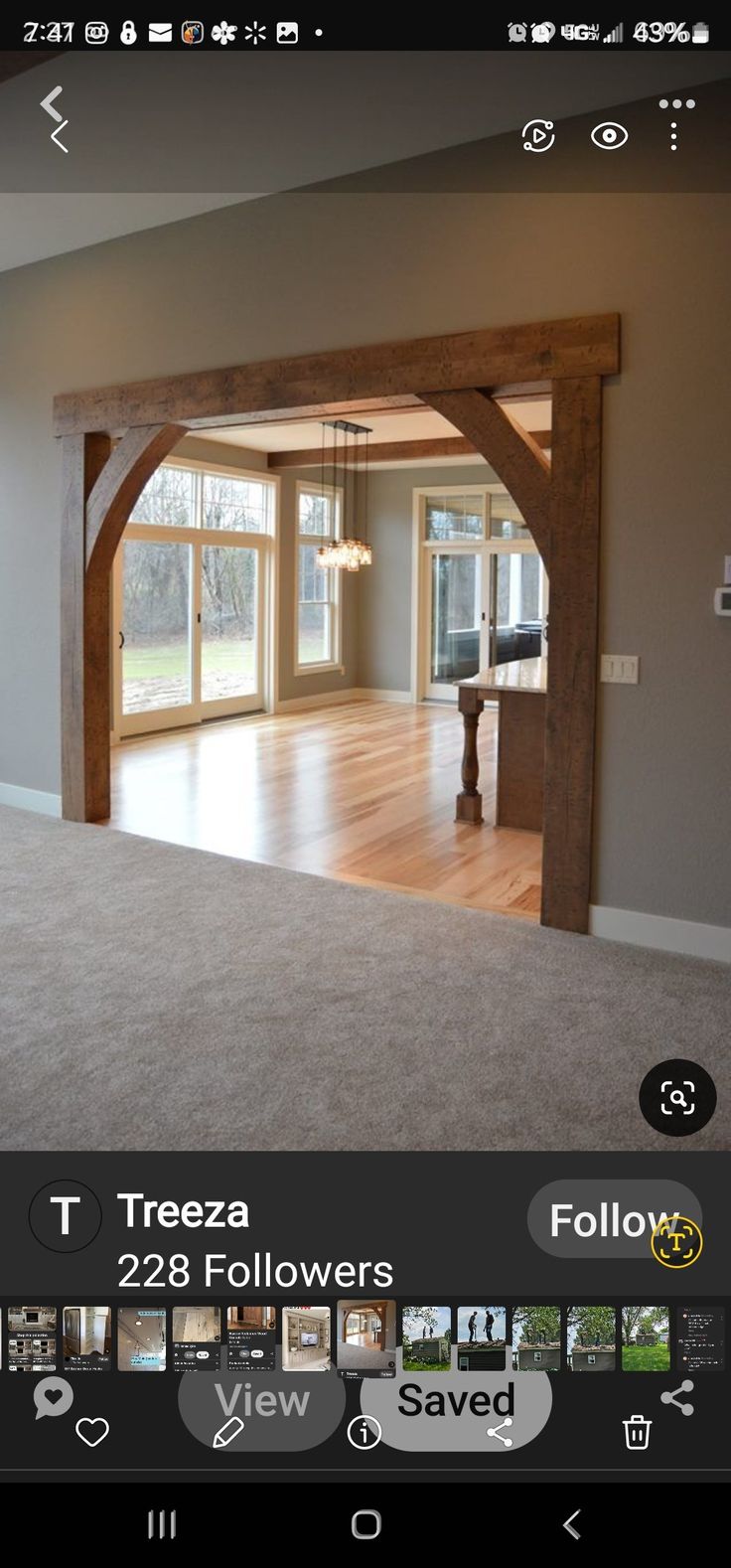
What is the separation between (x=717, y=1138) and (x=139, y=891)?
239cm

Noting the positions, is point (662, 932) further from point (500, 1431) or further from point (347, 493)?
point (347, 493)

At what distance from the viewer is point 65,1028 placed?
2662mm

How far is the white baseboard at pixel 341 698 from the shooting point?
31.1 ft

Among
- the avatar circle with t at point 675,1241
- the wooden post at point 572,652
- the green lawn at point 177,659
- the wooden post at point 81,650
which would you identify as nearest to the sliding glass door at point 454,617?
the green lawn at point 177,659

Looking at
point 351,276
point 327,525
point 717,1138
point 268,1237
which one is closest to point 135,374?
point 351,276

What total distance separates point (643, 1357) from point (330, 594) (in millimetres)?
9649

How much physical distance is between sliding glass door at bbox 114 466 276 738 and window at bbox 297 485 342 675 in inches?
21.6

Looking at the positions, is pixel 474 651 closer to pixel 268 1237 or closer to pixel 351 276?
pixel 351 276

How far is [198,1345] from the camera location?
0.66 metres

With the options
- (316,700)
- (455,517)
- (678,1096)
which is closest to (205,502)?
(316,700)

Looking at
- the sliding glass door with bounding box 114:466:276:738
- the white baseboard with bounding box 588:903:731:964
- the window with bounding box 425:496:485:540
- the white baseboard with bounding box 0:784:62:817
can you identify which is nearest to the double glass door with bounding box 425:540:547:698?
the window with bounding box 425:496:485:540

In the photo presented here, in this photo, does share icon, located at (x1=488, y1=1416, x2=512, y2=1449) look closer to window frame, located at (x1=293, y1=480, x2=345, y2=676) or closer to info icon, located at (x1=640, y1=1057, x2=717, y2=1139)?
info icon, located at (x1=640, y1=1057, x2=717, y2=1139)

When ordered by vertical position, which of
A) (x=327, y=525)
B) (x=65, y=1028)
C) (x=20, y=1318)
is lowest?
(x=65, y=1028)
